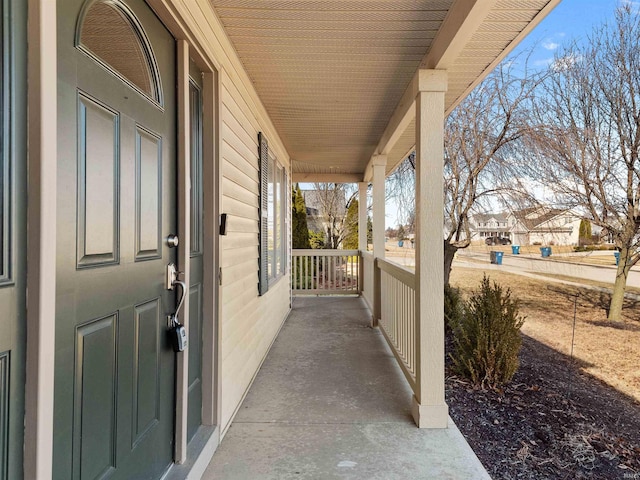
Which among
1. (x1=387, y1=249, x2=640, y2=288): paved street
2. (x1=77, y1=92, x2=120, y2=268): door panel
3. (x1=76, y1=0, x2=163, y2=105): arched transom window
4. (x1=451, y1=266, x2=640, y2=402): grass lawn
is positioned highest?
(x1=76, y1=0, x2=163, y2=105): arched transom window

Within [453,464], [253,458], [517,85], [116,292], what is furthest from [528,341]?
[116,292]

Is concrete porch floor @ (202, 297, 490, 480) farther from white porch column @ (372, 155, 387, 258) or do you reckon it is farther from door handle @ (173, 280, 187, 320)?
white porch column @ (372, 155, 387, 258)

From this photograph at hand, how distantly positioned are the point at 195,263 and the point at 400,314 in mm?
2133

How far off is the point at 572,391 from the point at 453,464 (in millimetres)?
2461

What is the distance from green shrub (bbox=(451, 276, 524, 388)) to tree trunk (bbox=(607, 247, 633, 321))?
4.23 metres

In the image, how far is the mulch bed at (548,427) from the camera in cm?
233

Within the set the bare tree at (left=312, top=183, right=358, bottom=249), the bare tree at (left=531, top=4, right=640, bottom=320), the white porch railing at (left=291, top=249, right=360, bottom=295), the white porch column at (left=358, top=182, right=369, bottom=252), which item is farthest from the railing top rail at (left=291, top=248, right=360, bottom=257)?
the bare tree at (left=312, top=183, right=358, bottom=249)

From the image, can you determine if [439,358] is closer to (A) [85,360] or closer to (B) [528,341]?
(A) [85,360]

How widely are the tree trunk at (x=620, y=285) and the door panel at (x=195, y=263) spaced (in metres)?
6.96

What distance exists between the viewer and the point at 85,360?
115 cm

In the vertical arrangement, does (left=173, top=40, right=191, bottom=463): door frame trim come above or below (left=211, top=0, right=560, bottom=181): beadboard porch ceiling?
Result: below

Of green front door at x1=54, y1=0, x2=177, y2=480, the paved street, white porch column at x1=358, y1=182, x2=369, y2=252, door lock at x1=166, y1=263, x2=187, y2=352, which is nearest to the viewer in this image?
green front door at x1=54, y1=0, x2=177, y2=480

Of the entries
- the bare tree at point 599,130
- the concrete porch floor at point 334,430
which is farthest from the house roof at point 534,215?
the concrete porch floor at point 334,430

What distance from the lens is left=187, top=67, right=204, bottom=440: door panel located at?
2012mm
